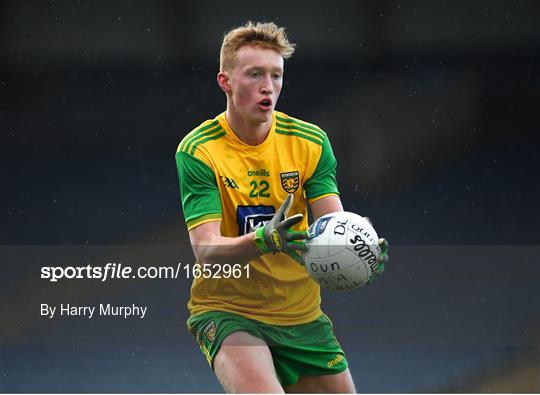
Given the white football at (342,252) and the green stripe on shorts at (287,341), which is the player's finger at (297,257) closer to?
the white football at (342,252)

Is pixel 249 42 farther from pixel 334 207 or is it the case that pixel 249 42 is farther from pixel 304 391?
pixel 304 391

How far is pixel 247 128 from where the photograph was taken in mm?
5172

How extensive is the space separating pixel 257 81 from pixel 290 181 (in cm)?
55

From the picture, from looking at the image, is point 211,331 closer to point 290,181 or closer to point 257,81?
point 290,181

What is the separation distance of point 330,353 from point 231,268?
745 millimetres

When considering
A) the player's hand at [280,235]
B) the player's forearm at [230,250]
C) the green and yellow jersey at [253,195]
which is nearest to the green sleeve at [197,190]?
the green and yellow jersey at [253,195]

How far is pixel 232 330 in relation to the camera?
16.0 feet

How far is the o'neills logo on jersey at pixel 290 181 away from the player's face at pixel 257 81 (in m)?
0.32

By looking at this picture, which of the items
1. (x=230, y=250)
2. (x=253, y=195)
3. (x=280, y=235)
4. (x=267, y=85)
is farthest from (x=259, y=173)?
(x=280, y=235)

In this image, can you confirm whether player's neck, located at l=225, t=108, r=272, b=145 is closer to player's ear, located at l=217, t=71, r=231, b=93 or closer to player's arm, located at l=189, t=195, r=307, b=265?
player's ear, located at l=217, t=71, r=231, b=93

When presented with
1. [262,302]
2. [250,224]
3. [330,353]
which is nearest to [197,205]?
[250,224]

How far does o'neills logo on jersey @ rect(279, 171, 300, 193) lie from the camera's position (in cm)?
516

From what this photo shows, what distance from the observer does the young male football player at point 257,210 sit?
16.2 feet

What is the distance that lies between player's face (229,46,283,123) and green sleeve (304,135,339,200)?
16.1 inches
